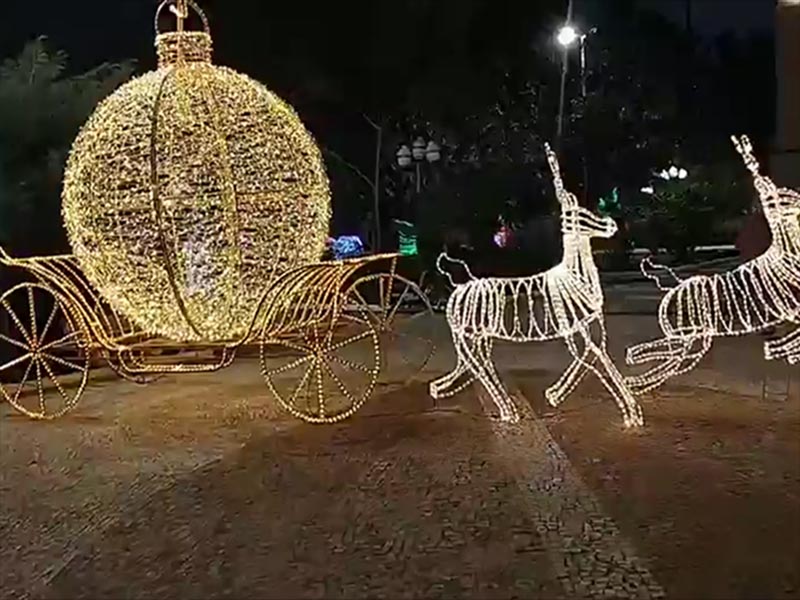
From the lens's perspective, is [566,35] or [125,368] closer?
[125,368]

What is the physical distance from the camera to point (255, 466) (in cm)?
394

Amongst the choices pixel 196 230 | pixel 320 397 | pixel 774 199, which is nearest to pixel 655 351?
pixel 774 199

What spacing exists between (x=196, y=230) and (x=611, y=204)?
347 inches

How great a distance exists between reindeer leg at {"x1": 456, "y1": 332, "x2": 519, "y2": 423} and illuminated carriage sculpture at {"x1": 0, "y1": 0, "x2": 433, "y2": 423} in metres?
0.49

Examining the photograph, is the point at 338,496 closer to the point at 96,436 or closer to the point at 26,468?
the point at 26,468

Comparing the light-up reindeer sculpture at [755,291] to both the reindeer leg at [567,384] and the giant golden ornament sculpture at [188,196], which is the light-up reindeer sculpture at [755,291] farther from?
the giant golden ornament sculpture at [188,196]

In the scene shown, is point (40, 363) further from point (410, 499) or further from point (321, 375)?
point (410, 499)

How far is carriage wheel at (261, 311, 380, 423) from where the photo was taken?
197 inches

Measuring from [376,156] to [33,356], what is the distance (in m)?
7.51

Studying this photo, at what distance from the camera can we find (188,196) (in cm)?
509

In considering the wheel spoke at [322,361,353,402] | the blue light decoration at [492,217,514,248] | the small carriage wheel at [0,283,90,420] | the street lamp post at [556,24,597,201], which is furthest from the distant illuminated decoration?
the wheel spoke at [322,361,353,402]

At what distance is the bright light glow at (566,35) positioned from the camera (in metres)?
12.2

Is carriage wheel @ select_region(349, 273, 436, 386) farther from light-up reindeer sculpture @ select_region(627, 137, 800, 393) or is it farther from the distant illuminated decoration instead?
the distant illuminated decoration

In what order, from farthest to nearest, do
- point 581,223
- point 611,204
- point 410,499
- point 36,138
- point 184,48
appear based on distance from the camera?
point 611,204 → point 36,138 → point 184,48 → point 581,223 → point 410,499
